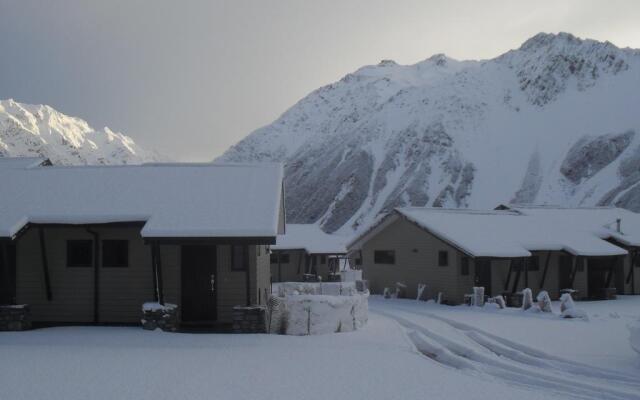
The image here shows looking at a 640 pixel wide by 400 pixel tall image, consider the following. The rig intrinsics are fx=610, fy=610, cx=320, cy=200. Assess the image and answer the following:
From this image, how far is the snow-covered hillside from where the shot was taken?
108000 mm

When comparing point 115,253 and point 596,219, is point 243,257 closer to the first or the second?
point 115,253

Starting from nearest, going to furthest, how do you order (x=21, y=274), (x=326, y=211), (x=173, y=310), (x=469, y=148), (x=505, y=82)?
(x=173, y=310) < (x=21, y=274) < (x=469, y=148) < (x=326, y=211) < (x=505, y=82)

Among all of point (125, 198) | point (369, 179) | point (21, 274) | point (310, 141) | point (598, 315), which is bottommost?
point (598, 315)

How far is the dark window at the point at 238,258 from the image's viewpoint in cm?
1850

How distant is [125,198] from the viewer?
1906cm

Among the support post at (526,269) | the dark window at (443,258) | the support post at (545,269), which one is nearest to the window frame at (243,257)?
the dark window at (443,258)

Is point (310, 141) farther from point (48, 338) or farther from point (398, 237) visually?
point (48, 338)

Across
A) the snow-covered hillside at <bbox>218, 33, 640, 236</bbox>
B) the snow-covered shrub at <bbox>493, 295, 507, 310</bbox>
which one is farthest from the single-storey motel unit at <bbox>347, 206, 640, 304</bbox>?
the snow-covered hillside at <bbox>218, 33, 640, 236</bbox>

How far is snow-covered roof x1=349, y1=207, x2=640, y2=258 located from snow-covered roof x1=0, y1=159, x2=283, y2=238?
1136 centimetres

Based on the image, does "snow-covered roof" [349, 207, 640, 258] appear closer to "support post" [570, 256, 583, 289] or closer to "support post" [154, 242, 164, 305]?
"support post" [570, 256, 583, 289]

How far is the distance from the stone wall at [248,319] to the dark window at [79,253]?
16.7ft

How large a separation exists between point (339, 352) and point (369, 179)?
118829 millimetres

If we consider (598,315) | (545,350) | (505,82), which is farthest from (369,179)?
(545,350)

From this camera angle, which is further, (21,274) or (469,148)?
(469,148)
